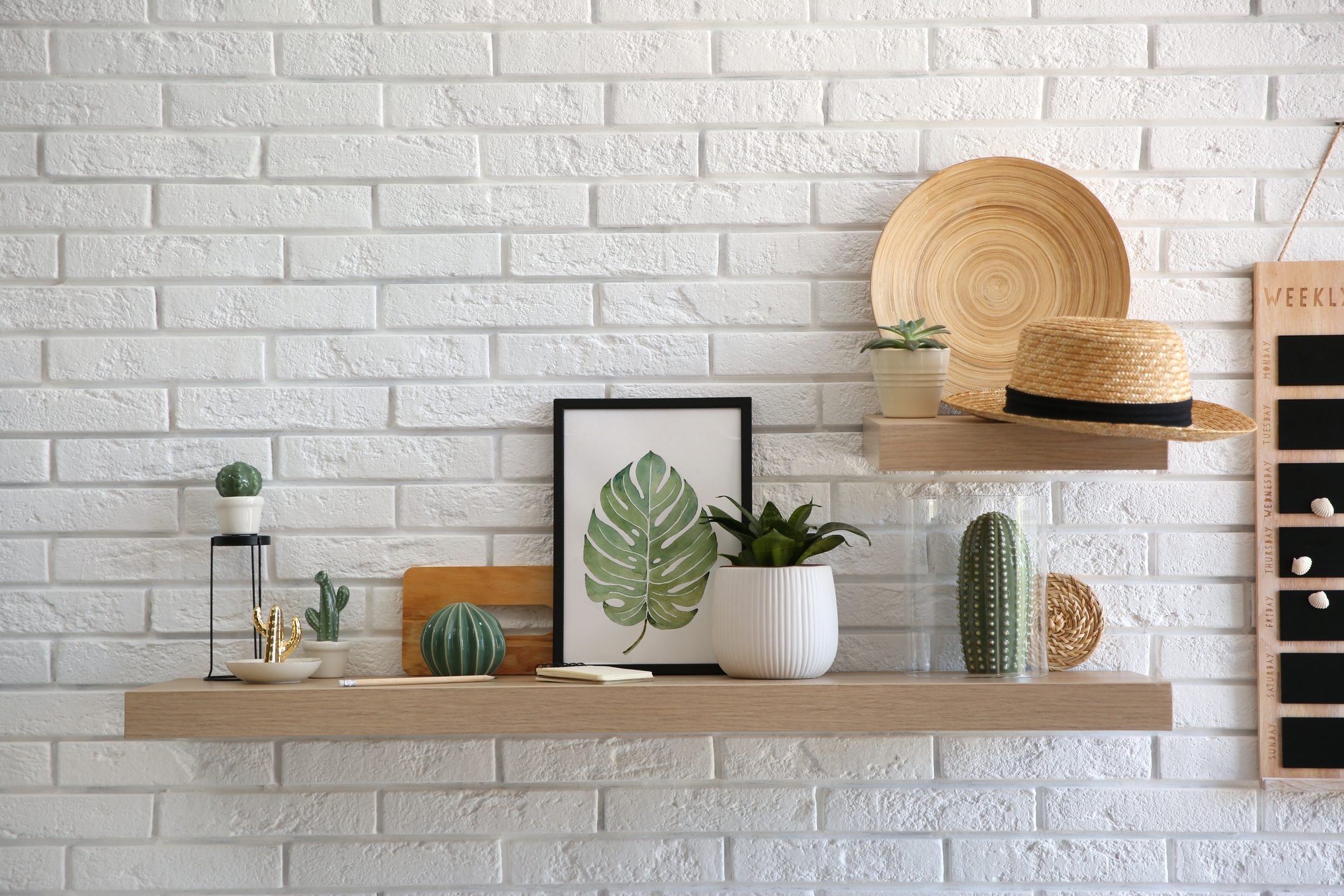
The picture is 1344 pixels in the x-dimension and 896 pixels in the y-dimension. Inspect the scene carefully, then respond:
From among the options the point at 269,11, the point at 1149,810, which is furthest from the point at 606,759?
the point at 269,11

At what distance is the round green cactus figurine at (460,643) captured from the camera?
1.28 meters

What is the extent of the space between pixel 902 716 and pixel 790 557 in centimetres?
23

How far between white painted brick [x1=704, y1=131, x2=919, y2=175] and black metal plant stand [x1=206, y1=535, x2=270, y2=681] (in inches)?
30.4

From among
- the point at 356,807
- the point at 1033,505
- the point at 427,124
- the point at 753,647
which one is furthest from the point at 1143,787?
the point at 427,124

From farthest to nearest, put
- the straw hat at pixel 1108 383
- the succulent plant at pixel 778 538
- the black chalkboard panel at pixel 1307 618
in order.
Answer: the black chalkboard panel at pixel 1307 618 < the succulent plant at pixel 778 538 < the straw hat at pixel 1108 383

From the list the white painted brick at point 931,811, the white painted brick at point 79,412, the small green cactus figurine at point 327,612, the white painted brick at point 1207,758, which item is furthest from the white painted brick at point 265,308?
the white painted brick at point 1207,758

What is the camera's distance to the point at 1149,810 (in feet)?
4.52

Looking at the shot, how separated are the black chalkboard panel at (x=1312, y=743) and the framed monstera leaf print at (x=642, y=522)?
755 mm

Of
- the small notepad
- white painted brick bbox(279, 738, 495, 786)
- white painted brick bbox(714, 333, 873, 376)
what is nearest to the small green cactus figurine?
white painted brick bbox(279, 738, 495, 786)

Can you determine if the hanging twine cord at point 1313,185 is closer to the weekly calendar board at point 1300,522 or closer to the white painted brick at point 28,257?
the weekly calendar board at point 1300,522

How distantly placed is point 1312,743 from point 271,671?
4.37 ft

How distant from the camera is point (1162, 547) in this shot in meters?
1.40

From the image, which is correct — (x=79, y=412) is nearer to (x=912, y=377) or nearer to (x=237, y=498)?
(x=237, y=498)

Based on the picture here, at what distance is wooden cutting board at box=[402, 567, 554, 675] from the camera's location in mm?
1375
